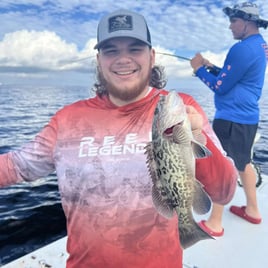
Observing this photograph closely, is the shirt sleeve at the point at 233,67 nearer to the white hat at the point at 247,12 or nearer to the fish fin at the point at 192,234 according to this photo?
the white hat at the point at 247,12

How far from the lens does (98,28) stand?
228 cm

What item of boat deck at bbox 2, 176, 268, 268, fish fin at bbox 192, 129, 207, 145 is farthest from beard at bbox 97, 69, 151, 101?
boat deck at bbox 2, 176, 268, 268

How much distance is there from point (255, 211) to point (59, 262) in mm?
2844

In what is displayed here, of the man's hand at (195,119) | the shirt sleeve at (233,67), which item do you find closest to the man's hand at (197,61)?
the shirt sleeve at (233,67)

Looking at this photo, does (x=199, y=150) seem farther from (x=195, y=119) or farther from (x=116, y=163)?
(x=116, y=163)

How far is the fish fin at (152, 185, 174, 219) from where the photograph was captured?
189 centimetres

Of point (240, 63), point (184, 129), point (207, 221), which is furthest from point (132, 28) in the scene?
point (207, 221)

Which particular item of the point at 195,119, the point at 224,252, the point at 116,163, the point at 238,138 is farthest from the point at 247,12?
the point at 116,163

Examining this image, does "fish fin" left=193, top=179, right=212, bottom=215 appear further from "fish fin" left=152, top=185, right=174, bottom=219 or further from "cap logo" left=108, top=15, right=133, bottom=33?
"cap logo" left=108, top=15, right=133, bottom=33

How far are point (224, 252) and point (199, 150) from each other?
269cm

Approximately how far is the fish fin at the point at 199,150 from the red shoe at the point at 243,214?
338 centimetres

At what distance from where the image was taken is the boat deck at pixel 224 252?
12.3ft

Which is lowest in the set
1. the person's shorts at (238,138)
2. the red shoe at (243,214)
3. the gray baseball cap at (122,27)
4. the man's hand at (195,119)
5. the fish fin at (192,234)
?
the red shoe at (243,214)

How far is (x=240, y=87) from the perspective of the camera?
13.7 feet
